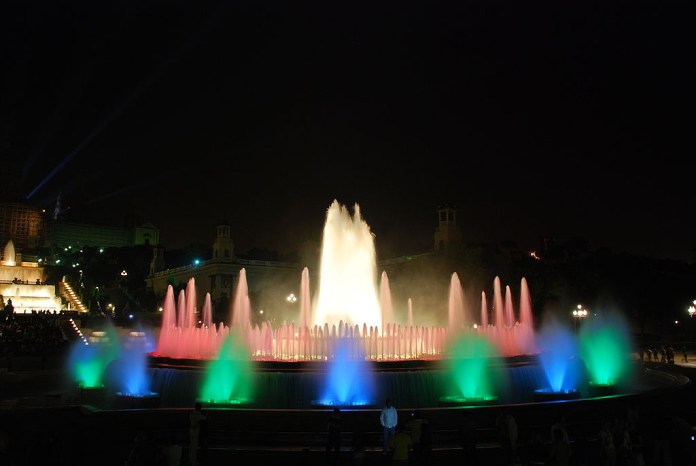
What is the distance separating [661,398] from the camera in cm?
1570

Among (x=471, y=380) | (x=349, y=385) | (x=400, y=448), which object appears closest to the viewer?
(x=400, y=448)

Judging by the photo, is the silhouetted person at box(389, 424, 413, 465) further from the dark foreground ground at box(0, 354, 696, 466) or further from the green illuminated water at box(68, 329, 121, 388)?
the green illuminated water at box(68, 329, 121, 388)

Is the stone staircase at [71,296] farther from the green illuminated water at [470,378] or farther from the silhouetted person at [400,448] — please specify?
the silhouetted person at [400,448]

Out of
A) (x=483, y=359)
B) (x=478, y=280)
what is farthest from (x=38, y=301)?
(x=483, y=359)

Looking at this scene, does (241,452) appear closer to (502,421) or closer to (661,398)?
(502,421)

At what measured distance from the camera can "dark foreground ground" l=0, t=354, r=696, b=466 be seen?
37.1ft

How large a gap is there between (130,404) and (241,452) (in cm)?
653

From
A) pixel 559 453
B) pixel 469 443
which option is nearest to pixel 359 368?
pixel 469 443

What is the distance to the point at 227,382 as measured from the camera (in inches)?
715

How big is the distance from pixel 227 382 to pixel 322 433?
5878 millimetres

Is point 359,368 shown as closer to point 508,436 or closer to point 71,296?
point 508,436

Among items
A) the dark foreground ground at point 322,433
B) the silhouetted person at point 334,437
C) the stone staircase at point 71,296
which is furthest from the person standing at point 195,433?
the stone staircase at point 71,296

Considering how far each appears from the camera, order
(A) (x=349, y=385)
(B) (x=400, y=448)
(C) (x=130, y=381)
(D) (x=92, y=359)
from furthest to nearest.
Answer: (D) (x=92, y=359)
(C) (x=130, y=381)
(A) (x=349, y=385)
(B) (x=400, y=448)

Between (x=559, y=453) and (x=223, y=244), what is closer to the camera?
(x=559, y=453)
